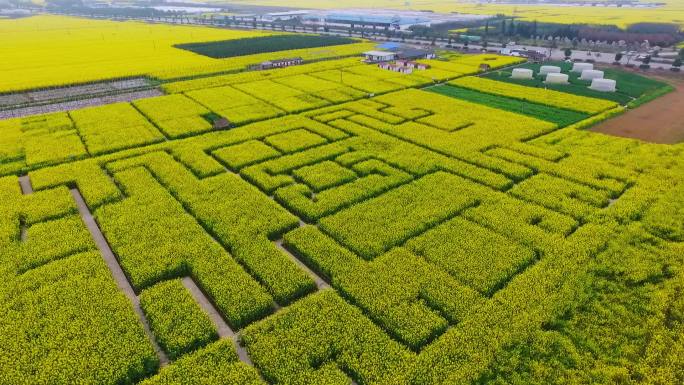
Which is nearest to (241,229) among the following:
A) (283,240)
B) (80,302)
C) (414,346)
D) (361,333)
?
(283,240)

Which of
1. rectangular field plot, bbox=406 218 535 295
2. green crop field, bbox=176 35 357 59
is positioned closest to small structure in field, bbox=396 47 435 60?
green crop field, bbox=176 35 357 59

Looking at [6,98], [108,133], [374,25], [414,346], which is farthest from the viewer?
[374,25]

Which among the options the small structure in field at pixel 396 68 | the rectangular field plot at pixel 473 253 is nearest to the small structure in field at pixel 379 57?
the small structure in field at pixel 396 68

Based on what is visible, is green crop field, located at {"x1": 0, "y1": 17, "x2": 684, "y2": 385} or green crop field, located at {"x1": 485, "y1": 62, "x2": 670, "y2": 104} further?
green crop field, located at {"x1": 485, "y1": 62, "x2": 670, "y2": 104}

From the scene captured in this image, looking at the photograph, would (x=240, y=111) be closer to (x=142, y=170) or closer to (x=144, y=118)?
(x=144, y=118)

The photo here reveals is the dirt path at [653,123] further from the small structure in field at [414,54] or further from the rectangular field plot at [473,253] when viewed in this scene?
the small structure in field at [414,54]

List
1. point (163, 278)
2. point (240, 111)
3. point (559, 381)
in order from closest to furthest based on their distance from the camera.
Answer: point (559, 381) → point (163, 278) → point (240, 111)

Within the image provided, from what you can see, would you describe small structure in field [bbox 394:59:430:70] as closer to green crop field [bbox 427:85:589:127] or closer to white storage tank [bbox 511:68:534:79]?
green crop field [bbox 427:85:589:127]
